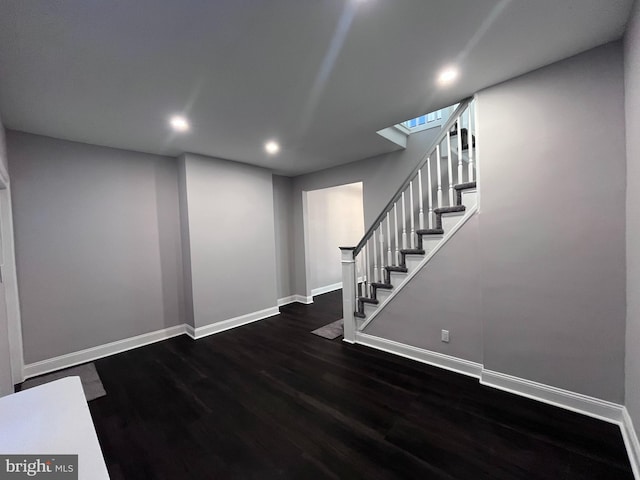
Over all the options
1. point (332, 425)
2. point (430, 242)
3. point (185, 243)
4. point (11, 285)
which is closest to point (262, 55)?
point (430, 242)

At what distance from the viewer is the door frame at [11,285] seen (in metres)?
2.53

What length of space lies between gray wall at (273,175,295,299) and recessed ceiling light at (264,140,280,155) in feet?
5.02

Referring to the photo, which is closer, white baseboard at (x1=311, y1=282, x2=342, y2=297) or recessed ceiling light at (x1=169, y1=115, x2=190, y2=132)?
recessed ceiling light at (x1=169, y1=115, x2=190, y2=132)

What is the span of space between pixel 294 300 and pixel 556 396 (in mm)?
4226

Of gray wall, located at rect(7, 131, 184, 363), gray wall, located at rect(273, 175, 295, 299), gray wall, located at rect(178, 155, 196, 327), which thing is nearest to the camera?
gray wall, located at rect(7, 131, 184, 363)

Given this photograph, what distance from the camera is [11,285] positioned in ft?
8.55

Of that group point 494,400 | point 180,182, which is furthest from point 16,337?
point 494,400

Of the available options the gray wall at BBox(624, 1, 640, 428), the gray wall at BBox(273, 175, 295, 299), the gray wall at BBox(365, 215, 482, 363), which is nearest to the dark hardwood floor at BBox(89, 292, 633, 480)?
the gray wall at BBox(365, 215, 482, 363)

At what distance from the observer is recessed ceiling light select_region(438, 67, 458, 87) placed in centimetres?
200

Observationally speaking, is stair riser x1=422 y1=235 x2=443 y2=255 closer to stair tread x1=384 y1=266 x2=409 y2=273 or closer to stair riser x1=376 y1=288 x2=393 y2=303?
stair tread x1=384 y1=266 x2=409 y2=273

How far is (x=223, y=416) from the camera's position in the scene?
2.08 m

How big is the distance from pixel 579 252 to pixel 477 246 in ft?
2.21

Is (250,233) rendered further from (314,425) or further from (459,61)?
(459,61)

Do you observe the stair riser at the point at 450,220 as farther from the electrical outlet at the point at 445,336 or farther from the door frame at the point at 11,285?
the door frame at the point at 11,285
